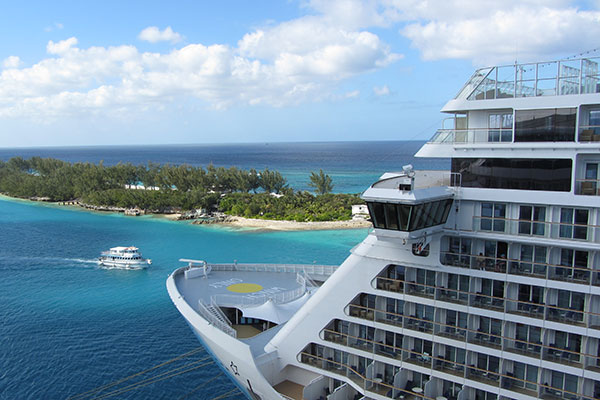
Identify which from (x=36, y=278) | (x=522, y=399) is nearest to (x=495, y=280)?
(x=522, y=399)

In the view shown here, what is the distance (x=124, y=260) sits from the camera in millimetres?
39594

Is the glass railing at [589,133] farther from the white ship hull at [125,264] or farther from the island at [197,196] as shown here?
the island at [197,196]

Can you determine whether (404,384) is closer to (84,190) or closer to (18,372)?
(18,372)

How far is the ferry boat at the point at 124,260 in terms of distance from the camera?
39438mm

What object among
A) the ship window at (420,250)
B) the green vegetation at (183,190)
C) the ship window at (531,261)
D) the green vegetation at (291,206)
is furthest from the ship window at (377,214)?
the green vegetation at (183,190)

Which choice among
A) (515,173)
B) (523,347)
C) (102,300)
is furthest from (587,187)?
(102,300)

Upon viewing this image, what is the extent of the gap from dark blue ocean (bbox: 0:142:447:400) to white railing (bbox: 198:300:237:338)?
11.2 feet

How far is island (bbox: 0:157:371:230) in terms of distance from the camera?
211 ft

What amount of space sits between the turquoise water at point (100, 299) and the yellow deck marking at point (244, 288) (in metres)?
3.67

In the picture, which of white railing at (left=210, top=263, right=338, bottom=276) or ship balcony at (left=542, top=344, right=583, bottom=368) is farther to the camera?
white railing at (left=210, top=263, right=338, bottom=276)

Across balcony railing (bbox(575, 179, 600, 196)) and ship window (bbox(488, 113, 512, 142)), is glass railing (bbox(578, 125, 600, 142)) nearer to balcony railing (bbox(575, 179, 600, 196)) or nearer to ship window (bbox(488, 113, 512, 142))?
balcony railing (bbox(575, 179, 600, 196))

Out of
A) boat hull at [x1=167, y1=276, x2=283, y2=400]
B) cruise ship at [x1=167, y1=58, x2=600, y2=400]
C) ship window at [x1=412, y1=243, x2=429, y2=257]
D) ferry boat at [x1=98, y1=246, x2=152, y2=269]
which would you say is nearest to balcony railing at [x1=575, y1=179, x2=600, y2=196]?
cruise ship at [x1=167, y1=58, x2=600, y2=400]

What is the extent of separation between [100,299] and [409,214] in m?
26.7

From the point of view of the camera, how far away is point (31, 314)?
91.5ft
